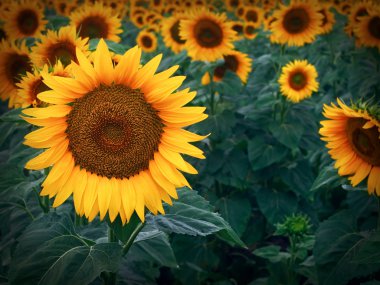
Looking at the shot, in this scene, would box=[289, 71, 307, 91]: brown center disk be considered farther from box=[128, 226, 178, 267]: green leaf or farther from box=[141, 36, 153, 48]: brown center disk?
box=[141, 36, 153, 48]: brown center disk

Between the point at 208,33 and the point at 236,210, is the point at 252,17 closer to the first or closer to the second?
the point at 208,33

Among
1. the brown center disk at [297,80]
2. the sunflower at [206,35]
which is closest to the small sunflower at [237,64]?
the sunflower at [206,35]

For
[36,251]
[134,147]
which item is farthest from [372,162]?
[36,251]

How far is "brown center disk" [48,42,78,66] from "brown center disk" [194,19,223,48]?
1.76 meters

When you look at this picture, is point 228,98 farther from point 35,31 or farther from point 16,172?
point 16,172

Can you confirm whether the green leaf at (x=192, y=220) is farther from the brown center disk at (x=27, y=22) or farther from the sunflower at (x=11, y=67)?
the brown center disk at (x=27, y=22)

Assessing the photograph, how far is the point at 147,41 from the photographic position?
5656 mm

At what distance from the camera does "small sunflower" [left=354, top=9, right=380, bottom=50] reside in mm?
3846

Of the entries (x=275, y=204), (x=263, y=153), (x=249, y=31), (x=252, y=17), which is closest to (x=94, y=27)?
(x=263, y=153)

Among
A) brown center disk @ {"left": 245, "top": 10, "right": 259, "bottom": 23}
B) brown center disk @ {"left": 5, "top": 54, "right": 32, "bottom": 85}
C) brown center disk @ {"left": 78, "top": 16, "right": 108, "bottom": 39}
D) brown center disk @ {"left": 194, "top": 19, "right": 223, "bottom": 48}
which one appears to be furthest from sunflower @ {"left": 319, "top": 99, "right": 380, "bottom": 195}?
brown center disk @ {"left": 245, "top": 10, "right": 259, "bottom": 23}

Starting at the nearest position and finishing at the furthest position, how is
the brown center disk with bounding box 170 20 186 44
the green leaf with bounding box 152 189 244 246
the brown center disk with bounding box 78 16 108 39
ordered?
1. the green leaf with bounding box 152 189 244 246
2. the brown center disk with bounding box 78 16 108 39
3. the brown center disk with bounding box 170 20 186 44

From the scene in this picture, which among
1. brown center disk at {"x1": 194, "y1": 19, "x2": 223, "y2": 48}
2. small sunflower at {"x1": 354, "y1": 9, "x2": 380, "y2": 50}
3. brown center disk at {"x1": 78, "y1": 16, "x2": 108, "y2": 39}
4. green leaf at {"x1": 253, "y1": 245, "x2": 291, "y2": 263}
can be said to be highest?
small sunflower at {"x1": 354, "y1": 9, "x2": 380, "y2": 50}

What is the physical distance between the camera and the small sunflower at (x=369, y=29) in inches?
151

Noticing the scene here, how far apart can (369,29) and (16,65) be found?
3056 mm
